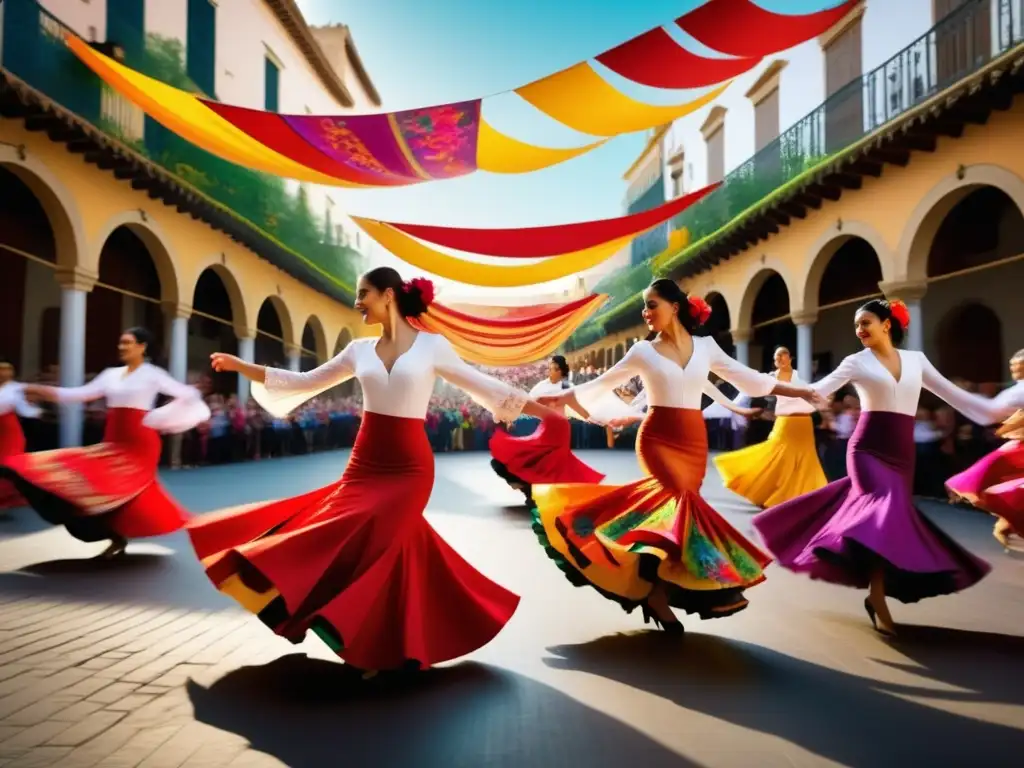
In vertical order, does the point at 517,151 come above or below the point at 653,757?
above

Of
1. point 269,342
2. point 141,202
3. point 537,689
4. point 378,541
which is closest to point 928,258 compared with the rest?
point 537,689

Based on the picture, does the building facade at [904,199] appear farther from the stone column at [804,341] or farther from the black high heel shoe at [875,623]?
the black high heel shoe at [875,623]

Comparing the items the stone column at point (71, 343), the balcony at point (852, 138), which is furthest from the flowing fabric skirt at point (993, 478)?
the stone column at point (71, 343)

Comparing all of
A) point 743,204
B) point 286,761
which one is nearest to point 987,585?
point 286,761

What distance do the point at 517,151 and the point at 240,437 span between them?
41.0ft

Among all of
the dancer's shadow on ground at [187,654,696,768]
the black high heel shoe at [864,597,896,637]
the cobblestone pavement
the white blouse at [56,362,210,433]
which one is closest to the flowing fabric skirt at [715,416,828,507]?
the cobblestone pavement

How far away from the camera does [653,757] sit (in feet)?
8.02

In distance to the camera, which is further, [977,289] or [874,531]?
[977,289]

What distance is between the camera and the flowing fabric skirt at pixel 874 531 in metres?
3.78

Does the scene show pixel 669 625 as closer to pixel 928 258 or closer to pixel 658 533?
pixel 658 533

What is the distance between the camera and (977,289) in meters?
12.0

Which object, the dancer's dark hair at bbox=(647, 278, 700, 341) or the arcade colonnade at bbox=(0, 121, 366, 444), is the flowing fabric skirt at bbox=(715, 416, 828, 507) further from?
the arcade colonnade at bbox=(0, 121, 366, 444)

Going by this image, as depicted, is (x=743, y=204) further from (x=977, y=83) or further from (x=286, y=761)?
(x=286, y=761)

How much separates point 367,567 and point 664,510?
1545 mm
